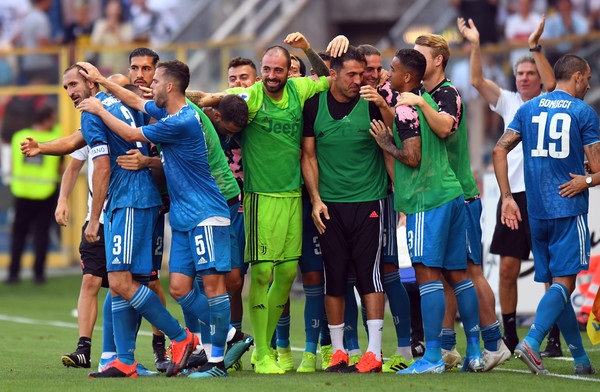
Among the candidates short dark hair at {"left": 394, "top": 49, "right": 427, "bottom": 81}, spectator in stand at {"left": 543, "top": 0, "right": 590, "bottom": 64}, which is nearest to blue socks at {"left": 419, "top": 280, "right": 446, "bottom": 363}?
short dark hair at {"left": 394, "top": 49, "right": 427, "bottom": 81}

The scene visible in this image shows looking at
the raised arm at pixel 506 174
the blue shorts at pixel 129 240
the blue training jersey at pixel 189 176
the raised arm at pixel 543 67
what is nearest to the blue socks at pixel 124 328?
the blue shorts at pixel 129 240

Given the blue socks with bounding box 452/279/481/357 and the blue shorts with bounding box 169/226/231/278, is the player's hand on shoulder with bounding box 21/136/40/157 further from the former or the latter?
the blue socks with bounding box 452/279/481/357

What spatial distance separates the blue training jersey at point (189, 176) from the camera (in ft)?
29.9

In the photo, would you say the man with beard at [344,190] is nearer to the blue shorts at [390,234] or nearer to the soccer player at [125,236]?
the blue shorts at [390,234]

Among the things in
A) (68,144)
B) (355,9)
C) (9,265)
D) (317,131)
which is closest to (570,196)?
(317,131)

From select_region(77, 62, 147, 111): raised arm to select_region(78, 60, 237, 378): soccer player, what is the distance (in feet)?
0.73

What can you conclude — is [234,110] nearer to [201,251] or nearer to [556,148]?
[201,251]

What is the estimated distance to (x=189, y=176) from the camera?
915 cm

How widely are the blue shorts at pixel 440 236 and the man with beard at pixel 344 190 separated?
43 cm

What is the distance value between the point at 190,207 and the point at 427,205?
1714 millimetres

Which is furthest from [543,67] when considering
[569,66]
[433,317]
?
[433,317]

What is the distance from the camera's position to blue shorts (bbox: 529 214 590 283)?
9242 mm

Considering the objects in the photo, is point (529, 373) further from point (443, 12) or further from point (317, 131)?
point (443, 12)

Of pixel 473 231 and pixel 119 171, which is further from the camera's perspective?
pixel 473 231
